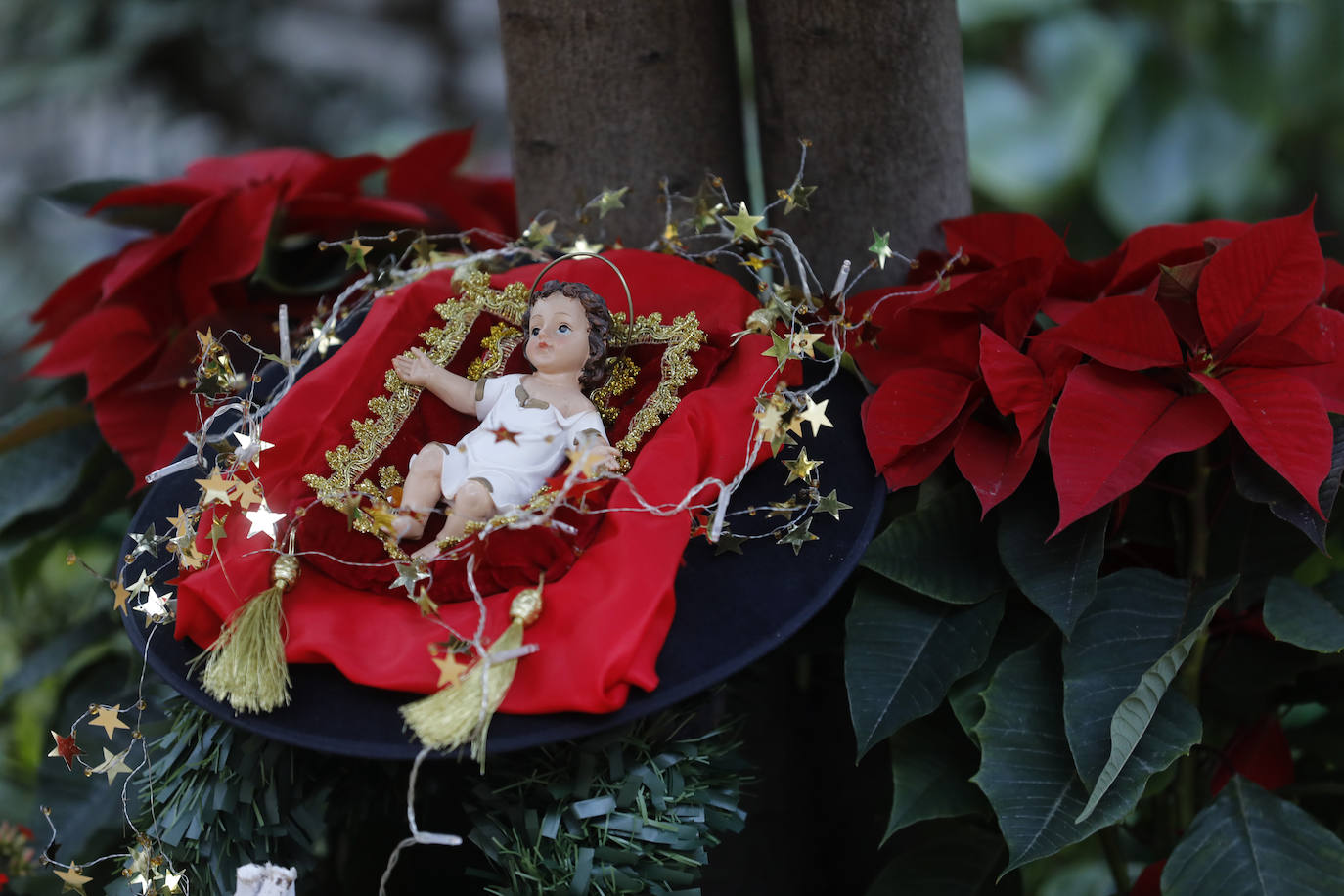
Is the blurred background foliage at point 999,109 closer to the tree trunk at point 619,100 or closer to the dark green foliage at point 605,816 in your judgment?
the tree trunk at point 619,100

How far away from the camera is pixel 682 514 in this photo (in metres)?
0.77

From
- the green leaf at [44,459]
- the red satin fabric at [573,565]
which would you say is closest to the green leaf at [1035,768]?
the red satin fabric at [573,565]

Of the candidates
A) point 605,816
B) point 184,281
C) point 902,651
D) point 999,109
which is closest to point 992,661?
point 902,651

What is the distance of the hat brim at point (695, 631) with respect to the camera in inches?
27.3

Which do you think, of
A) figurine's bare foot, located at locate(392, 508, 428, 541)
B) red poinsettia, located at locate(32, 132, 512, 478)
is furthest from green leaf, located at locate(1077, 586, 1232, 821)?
red poinsettia, located at locate(32, 132, 512, 478)

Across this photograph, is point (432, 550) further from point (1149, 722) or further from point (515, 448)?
point (1149, 722)

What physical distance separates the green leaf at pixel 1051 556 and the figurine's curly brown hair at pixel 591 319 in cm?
33

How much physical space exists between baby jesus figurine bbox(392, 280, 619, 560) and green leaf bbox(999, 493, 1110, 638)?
0.30 metres

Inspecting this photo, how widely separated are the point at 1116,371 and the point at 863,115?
0.36 meters

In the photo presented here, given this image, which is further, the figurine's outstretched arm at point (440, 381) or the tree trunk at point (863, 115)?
the tree trunk at point (863, 115)

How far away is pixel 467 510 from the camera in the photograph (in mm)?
771

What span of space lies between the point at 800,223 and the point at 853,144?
0.28 feet

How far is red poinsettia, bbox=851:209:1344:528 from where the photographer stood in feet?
2.47

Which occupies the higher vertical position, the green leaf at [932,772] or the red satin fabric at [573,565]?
the red satin fabric at [573,565]
